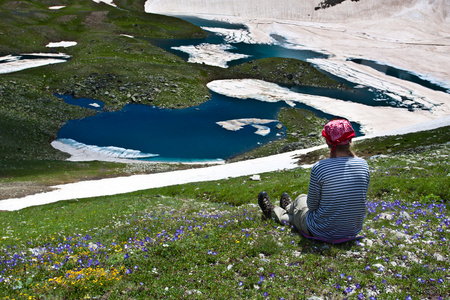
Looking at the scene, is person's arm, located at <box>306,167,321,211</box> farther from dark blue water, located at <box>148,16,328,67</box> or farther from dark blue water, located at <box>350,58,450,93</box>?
dark blue water, located at <box>148,16,328,67</box>

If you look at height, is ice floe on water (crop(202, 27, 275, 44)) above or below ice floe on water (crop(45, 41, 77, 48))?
above

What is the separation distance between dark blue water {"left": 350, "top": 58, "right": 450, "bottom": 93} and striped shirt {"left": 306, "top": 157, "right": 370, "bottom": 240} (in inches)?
5189

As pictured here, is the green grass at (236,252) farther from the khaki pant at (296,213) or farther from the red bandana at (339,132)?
the red bandana at (339,132)

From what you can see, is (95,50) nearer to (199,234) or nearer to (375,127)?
(375,127)

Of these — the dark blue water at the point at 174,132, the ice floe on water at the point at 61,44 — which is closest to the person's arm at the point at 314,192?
the dark blue water at the point at 174,132

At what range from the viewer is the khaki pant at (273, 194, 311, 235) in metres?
11.3

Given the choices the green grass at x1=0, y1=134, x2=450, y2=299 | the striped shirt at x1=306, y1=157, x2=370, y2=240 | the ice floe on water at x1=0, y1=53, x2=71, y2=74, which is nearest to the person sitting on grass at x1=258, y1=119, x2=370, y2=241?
the striped shirt at x1=306, y1=157, x2=370, y2=240

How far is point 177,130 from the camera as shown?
79688mm

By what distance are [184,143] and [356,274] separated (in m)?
65.8

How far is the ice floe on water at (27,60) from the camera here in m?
98.9

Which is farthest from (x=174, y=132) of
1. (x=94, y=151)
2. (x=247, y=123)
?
(x=94, y=151)

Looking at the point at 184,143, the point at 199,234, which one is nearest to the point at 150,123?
the point at 184,143

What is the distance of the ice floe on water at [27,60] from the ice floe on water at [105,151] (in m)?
Result: 42.8

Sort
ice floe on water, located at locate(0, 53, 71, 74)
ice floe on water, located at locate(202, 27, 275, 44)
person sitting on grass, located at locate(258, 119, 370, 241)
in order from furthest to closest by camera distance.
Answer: ice floe on water, located at locate(202, 27, 275, 44) → ice floe on water, located at locate(0, 53, 71, 74) → person sitting on grass, located at locate(258, 119, 370, 241)
